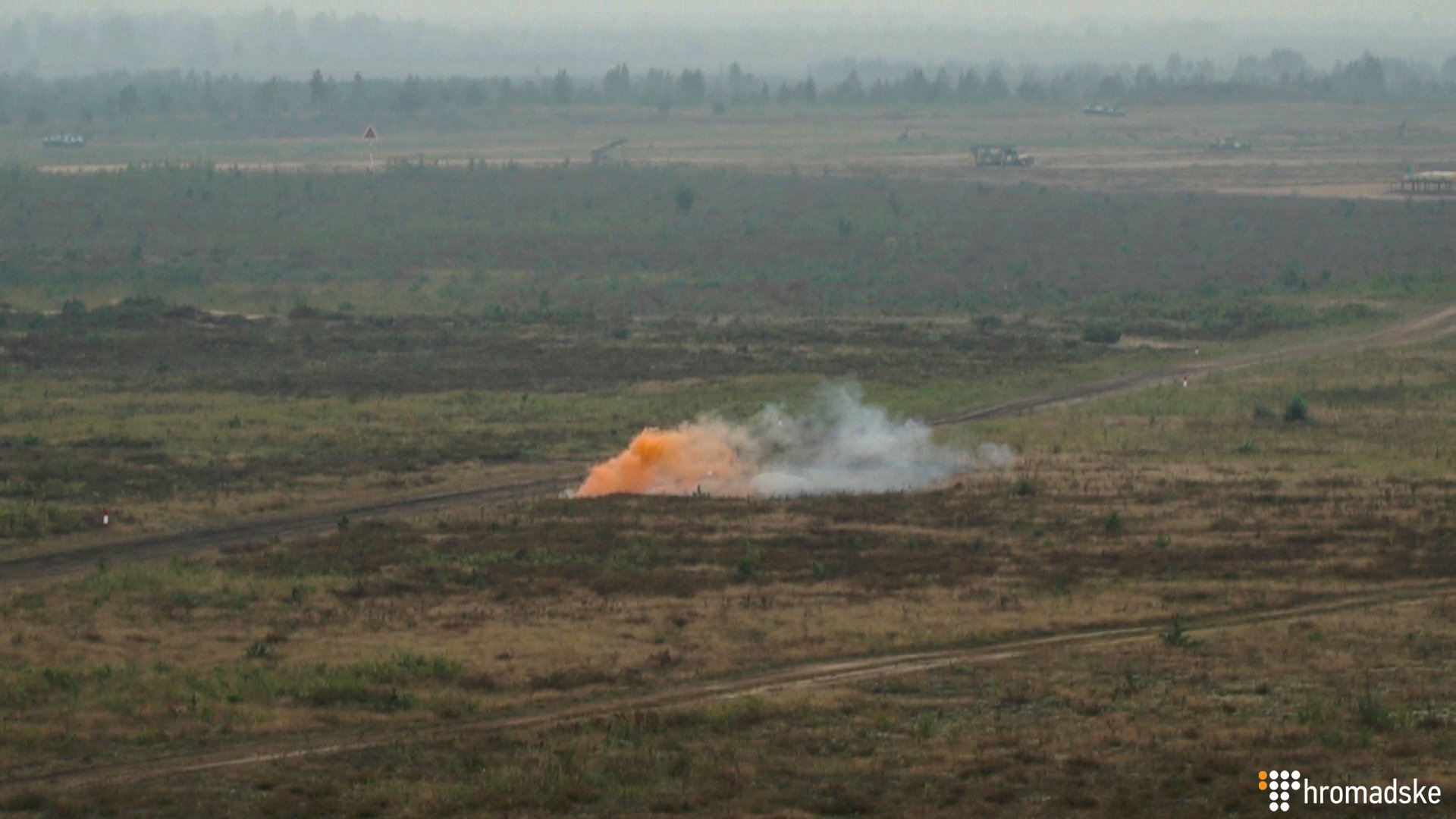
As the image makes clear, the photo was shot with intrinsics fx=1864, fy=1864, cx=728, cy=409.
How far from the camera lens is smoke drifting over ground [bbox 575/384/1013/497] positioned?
143 feet

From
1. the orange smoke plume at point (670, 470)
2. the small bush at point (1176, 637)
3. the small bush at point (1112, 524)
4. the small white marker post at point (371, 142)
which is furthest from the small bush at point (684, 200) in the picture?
the small bush at point (1176, 637)

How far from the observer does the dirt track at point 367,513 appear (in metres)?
36.2

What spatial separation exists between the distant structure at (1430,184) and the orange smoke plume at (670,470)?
82765 millimetres

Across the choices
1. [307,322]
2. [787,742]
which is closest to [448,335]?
[307,322]

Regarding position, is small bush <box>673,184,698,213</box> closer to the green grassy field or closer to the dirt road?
the green grassy field

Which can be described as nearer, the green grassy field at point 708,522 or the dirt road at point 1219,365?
the green grassy field at point 708,522

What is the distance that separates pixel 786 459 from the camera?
45969 millimetres

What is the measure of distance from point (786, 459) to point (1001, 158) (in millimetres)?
90282

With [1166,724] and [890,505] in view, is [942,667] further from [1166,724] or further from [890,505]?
[890,505]

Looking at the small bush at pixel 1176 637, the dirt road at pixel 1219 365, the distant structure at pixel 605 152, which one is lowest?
the dirt road at pixel 1219 365

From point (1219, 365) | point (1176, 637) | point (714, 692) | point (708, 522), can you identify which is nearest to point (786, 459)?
point (708, 522)

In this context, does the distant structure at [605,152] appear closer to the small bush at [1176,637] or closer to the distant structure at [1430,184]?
the distant structure at [1430,184]

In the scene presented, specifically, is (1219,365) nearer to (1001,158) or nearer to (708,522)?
(708,522)

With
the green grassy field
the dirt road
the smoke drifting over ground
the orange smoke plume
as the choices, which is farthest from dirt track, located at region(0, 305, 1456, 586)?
the smoke drifting over ground
